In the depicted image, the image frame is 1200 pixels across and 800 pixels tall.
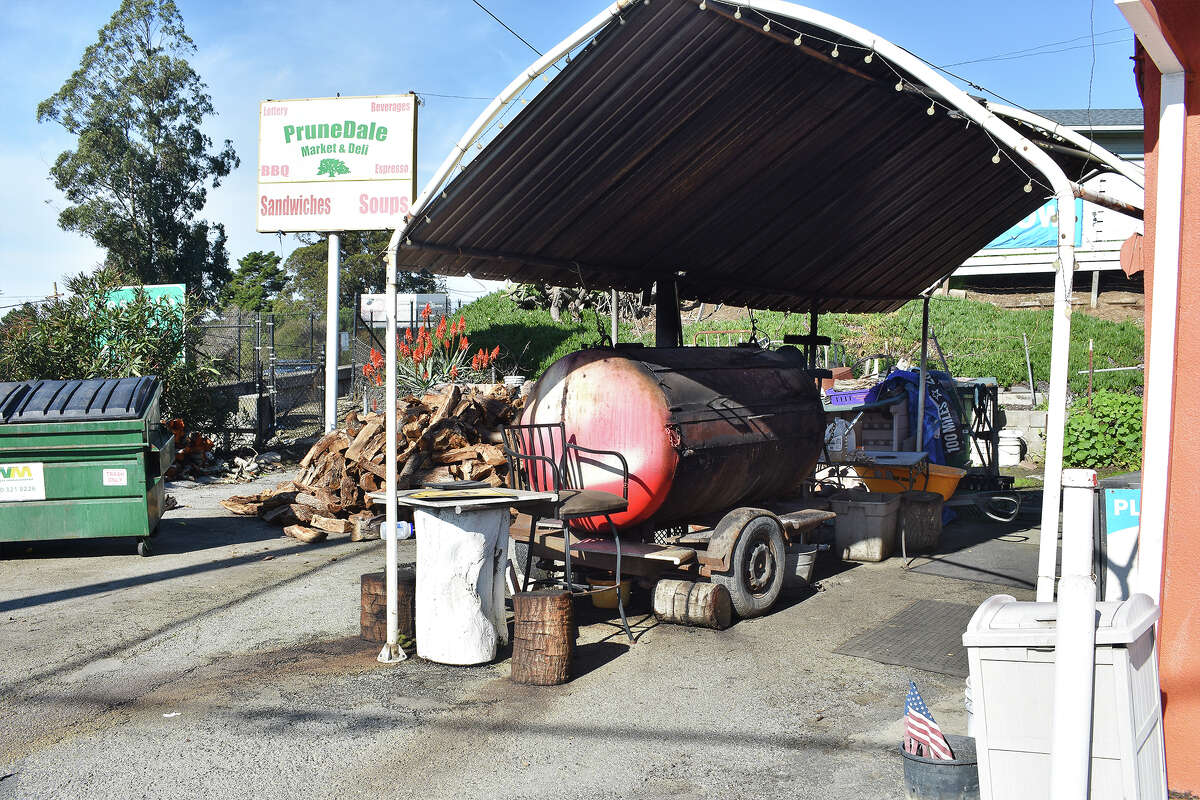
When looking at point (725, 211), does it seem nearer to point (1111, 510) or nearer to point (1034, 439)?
point (1111, 510)

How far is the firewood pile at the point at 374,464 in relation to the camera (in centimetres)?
1153


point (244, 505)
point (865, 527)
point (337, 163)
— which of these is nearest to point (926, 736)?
point (865, 527)

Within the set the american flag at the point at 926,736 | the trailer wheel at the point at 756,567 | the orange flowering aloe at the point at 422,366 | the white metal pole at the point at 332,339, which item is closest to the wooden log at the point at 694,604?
the trailer wheel at the point at 756,567

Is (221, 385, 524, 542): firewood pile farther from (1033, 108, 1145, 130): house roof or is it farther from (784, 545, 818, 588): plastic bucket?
(1033, 108, 1145, 130): house roof

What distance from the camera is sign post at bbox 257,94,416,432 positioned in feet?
55.2

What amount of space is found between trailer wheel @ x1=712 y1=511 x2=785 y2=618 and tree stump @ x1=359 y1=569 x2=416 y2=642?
229 centimetres

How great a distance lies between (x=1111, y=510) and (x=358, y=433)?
9244mm

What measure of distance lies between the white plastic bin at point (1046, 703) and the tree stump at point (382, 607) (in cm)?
432

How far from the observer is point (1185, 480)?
14.5ft

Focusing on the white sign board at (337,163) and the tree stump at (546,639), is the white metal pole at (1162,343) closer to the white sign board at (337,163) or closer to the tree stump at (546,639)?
the tree stump at (546,639)

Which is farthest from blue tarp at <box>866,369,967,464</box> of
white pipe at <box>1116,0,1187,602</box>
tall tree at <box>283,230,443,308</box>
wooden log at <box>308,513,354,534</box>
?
tall tree at <box>283,230,443,308</box>

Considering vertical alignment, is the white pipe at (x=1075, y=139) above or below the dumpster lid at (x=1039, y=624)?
above

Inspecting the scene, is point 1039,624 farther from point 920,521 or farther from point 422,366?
point 422,366

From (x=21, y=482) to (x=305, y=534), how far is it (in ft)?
9.38
